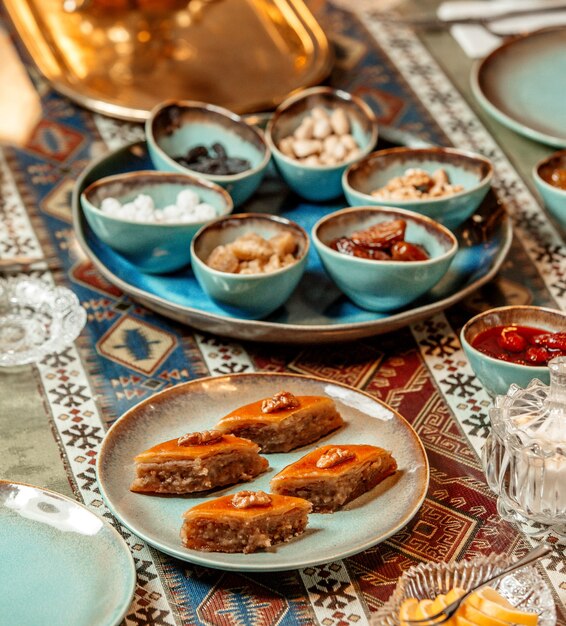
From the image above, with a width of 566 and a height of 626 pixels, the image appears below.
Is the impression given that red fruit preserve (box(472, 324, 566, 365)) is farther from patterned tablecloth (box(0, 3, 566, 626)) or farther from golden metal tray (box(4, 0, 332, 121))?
golden metal tray (box(4, 0, 332, 121))

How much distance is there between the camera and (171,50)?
280 centimetres

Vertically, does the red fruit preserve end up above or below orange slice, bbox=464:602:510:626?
below

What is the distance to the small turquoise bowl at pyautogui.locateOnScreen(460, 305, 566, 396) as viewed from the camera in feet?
5.31

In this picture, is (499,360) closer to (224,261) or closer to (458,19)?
(224,261)

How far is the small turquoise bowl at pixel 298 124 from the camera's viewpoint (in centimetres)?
219

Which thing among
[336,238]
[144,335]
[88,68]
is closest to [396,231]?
[336,238]

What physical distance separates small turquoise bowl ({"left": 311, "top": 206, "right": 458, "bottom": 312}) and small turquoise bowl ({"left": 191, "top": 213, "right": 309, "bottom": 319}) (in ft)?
0.19

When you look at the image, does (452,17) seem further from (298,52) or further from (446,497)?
(446,497)

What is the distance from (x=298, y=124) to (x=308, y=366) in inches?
30.3

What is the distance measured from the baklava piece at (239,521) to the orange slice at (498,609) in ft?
0.92

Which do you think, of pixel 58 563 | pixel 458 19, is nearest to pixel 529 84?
pixel 458 19

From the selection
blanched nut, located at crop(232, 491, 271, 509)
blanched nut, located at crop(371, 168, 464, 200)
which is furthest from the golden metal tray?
blanched nut, located at crop(232, 491, 271, 509)

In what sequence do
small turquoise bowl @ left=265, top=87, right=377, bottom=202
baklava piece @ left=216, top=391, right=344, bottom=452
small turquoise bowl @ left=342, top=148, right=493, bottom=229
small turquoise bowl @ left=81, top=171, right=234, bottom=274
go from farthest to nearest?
small turquoise bowl @ left=265, top=87, right=377, bottom=202, small turquoise bowl @ left=342, top=148, right=493, bottom=229, small turquoise bowl @ left=81, top=171, right=234, bottom=274, baklava piece @ left=216, top=391, right=344, bottom=452

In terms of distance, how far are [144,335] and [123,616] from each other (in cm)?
71
